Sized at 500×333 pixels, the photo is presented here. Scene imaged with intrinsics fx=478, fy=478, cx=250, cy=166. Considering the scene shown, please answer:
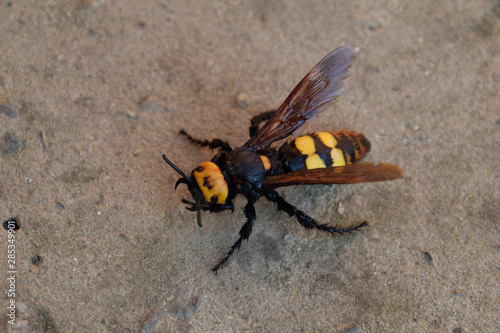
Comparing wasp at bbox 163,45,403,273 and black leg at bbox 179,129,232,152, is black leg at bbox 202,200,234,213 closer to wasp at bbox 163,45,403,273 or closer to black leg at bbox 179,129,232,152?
wasp at bbox 163,45,403,273

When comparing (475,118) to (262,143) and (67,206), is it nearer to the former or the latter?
(262,143)

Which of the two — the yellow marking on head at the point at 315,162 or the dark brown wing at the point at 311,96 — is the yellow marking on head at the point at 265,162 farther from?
the yellow marking on head at the point at 315,162

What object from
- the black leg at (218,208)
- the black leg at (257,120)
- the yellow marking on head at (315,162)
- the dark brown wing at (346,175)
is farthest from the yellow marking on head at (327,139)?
the black leg at (218,208)

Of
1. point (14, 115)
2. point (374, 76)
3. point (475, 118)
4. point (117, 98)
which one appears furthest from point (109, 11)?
point (475, 118)

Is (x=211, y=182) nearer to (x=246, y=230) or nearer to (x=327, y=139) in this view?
(x=246, y=230)

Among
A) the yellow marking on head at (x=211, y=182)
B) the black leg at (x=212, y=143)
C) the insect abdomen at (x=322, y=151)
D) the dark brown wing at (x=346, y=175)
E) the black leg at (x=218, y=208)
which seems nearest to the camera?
the dark brown wing at (x=346, y=175)

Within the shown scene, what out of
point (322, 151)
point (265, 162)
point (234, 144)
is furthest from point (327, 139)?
point (234, 144)
